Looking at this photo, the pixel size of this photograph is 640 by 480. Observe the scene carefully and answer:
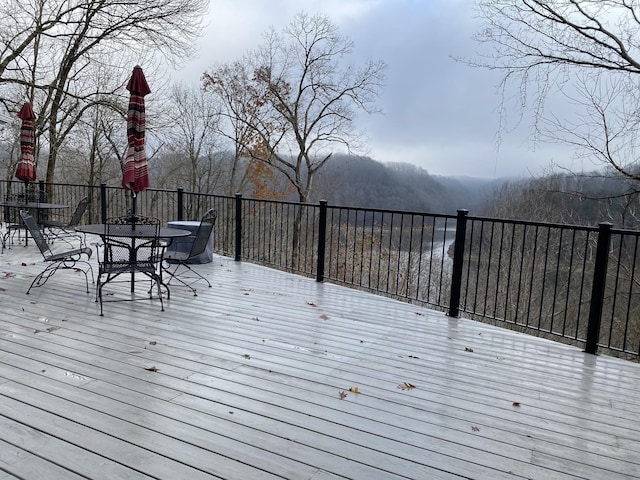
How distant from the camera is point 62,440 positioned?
197 centimetres

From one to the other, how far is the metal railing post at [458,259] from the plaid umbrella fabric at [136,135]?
3324 mm

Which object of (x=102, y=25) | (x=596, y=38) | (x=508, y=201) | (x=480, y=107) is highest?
(x=102, y=25)

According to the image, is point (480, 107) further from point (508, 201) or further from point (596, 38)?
point (508, 201)

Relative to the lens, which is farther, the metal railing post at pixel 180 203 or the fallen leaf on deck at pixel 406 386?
the metal railing post at pixel 180 203

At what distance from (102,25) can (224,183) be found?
1042 centimetres

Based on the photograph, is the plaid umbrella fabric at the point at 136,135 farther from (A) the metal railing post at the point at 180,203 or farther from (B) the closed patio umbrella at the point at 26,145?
(B) the closed patio umbrella at the point at 26,145

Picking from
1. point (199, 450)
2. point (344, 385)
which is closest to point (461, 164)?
point (344, 385)

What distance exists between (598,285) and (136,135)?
14.9ft

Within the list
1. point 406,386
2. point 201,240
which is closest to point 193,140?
point 201,240

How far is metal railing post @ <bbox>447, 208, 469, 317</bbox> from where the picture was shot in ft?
14.5

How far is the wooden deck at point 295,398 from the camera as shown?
1909 millimetres

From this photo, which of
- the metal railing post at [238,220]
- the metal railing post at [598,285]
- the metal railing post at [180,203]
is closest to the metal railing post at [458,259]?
the metal railing post at [598,285]

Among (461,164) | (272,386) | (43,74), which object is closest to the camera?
(272,386)

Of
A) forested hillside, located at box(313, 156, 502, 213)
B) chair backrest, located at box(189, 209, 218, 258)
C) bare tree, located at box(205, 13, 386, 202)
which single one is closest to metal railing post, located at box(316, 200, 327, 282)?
chair backrest, located at box(189, 209, 218, 258)
